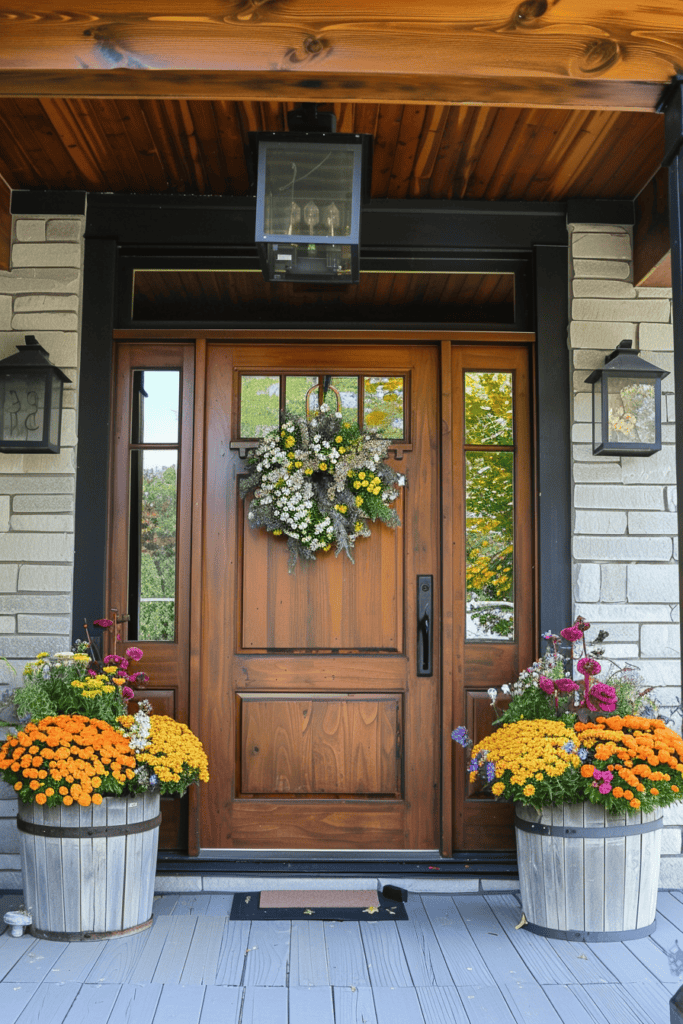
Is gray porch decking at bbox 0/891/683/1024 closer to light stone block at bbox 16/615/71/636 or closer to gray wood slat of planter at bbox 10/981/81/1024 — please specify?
gray wood slat of planter at bbox 10/981/81/1024

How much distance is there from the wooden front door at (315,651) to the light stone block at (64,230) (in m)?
0.69

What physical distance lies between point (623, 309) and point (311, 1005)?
2725 mm

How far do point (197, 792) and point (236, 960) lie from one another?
0.77 m

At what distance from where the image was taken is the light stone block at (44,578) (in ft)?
10.9

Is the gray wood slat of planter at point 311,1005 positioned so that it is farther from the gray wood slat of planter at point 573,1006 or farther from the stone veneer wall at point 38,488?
the stone veneer wall at point 38,488

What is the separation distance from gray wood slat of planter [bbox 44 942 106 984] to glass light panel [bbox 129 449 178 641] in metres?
1.13

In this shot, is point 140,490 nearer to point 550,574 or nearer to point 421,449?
point 421,449

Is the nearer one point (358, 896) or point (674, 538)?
point (358, 896)

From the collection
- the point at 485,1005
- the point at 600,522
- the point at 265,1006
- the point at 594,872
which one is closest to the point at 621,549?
the point at 600,522

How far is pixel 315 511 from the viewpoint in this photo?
3.35 meters

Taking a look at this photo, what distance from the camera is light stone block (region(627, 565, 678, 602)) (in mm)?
3344

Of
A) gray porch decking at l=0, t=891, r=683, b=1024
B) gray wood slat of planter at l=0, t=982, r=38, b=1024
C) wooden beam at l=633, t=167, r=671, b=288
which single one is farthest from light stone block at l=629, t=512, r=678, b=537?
gray wood slat of planter at l=0, t=982, r=38, b=1024

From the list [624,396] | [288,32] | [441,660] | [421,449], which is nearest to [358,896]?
[441,660]

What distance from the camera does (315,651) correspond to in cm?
344
